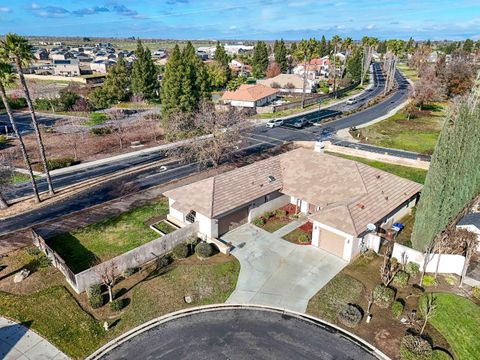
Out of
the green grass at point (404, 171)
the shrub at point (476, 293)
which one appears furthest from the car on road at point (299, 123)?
the shrub at point (476, 293)

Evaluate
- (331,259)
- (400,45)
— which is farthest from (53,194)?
(400,45)

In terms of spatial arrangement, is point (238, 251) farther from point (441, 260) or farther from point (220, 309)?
point (441, 260)

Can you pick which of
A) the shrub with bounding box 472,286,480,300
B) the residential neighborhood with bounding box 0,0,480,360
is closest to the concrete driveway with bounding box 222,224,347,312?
the residential neighborhood with bounding box 0,0,480,360

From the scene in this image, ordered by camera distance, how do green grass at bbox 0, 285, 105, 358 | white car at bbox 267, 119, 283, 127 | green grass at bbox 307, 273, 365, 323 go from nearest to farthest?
green grass at bbox 0, 285, 105, 358 → green grass at bbox 307, 273, 365, 323 → white car at bbox 267, 119, 283, 127

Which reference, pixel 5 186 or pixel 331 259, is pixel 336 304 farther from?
pixel 5 186

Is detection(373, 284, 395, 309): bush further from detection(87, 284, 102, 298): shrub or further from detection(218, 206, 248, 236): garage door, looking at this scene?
detection(87, 284, 102, 298): shrub

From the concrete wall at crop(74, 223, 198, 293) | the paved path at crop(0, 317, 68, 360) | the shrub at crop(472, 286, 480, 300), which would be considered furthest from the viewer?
the concrete wall at crop(74, 223, 198, 293)

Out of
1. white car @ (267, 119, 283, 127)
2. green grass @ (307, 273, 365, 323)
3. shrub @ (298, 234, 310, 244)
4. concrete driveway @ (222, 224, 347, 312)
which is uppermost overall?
white car @ (267, 119, 283, 127)
